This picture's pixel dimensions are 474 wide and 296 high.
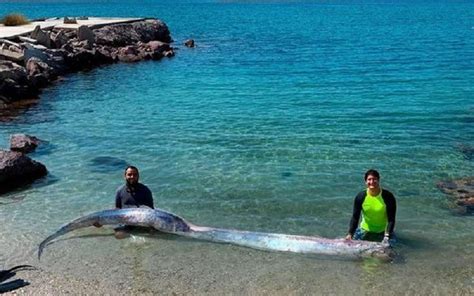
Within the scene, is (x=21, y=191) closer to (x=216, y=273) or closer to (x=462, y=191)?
(x=216, y=273)

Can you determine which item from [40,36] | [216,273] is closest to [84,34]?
[40,36]

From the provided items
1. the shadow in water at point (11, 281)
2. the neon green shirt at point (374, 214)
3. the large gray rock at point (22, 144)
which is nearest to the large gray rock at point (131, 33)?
the large gray rock at point (22, 144)

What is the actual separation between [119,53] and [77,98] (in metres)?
19.2

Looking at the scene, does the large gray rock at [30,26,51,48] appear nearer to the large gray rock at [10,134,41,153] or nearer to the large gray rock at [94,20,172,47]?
the large gray rock at [94,20,172,47]

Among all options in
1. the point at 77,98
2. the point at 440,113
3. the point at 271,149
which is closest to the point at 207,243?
the point at 271,149

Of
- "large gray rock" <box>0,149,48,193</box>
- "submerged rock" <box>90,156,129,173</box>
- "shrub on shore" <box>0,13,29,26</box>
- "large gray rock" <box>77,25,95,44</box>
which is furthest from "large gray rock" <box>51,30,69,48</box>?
"large gray rock" <box>0,149,48,193</box>

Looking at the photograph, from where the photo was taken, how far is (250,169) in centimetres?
1894

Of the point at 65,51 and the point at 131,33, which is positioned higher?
the point at 131,33

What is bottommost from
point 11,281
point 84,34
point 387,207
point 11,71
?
point 11,281

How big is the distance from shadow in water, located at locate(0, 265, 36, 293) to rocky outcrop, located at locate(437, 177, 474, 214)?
10876 millimetres

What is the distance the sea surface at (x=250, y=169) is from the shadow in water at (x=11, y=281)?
40 cm

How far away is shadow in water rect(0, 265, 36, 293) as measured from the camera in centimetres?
1096

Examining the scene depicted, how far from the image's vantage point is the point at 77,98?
32531 mm

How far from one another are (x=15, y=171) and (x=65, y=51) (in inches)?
1125
